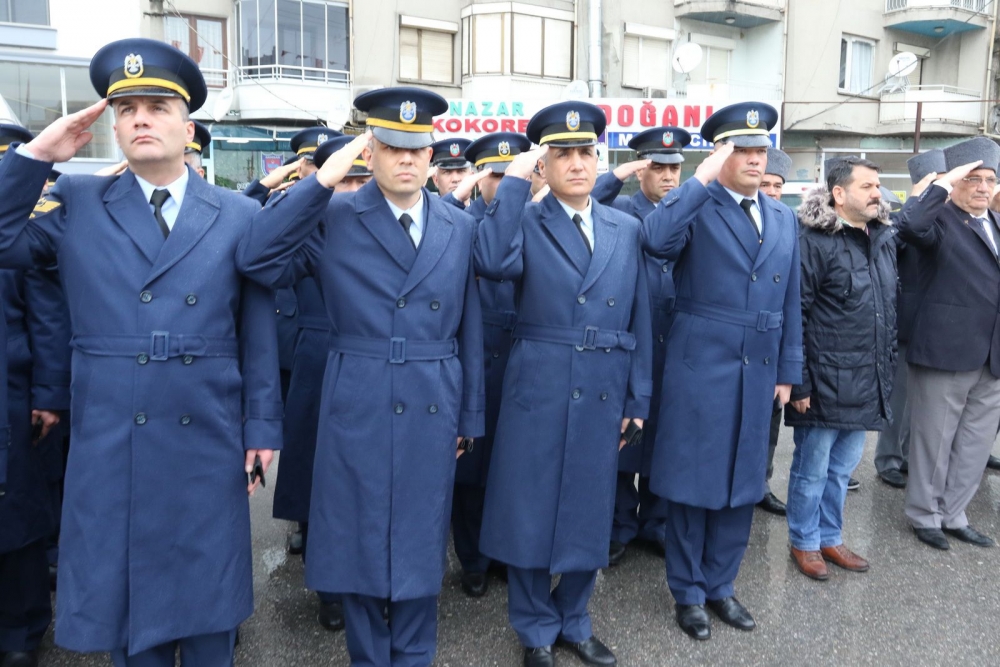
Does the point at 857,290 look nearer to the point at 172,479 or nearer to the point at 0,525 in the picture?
the point at 172,479

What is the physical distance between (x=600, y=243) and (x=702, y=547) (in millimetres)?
1560

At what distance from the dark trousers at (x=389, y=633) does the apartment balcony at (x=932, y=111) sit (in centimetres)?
2528

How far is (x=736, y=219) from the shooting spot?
3.95 metres

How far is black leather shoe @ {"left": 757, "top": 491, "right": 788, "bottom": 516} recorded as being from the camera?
18.3 ft

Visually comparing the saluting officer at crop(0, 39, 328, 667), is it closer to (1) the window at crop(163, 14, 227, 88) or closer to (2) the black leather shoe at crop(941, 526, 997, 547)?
(2) the black leather shoe at crop(941, 526, 997, 547)

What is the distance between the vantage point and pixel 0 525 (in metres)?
3.37

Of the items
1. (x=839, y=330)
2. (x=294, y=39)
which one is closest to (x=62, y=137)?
(x=839, y=330)

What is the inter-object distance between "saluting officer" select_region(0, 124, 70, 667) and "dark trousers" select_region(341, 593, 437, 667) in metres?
1.35

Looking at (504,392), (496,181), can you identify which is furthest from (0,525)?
(496,181)

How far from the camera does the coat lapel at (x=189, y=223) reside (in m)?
2.71

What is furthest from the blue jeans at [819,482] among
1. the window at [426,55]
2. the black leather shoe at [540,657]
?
the window at [426,55]

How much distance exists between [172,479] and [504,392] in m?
1.40

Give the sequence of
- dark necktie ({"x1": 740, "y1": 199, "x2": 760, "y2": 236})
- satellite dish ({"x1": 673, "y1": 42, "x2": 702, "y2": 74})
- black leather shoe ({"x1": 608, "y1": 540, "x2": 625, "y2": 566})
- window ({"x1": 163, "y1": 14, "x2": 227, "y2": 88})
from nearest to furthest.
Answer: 1. dark necktie ({"x1": 740, "y1": 199, "x2": 760, "y2": 236})
2. black leather shoe ({"x1": 608, "y1": 540, "x2": 625, "y2": 566})
3. window ({"x1": 163, "y1": 14, "x2": 227, "y2": 88})
4. satellite dish ({"x1": 673, "y1": 42, "x2": 702, "y2": 74})

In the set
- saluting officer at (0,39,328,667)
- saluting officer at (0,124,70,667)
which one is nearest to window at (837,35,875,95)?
saluting officer at (0,124,70,667)
